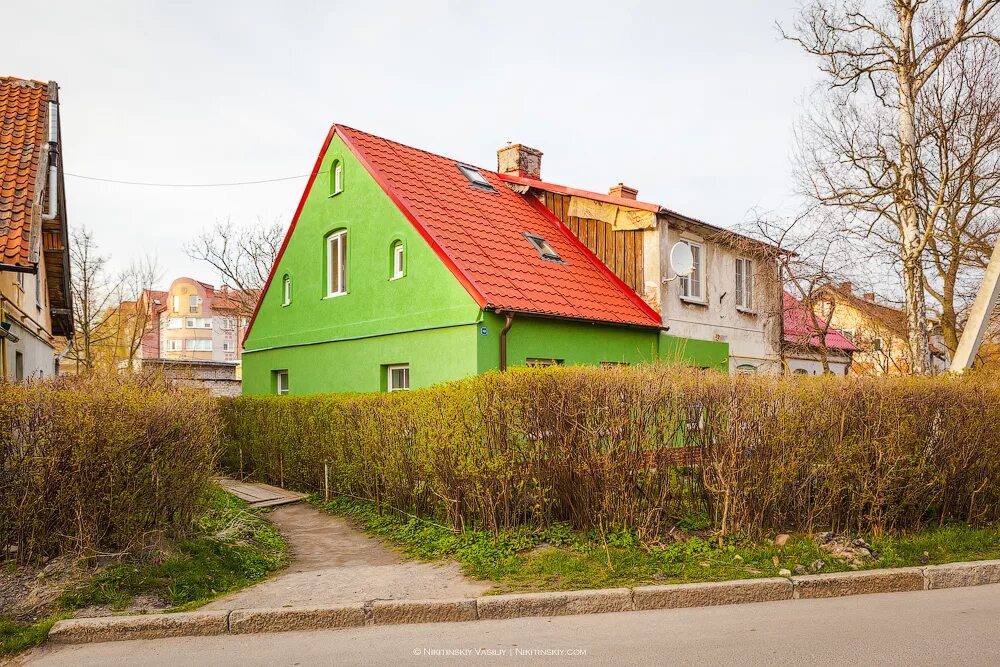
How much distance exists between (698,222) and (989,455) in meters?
10.2

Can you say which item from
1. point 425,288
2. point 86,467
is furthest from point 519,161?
point 86,467

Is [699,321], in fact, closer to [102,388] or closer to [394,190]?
[394,190]

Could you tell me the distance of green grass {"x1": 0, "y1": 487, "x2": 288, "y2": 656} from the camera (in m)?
5.82

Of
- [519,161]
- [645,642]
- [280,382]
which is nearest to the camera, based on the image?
[645,642]

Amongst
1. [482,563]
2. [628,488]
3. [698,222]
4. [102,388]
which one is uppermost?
[698,222]

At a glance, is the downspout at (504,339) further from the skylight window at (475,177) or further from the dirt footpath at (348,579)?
the skylight window at (475,177)

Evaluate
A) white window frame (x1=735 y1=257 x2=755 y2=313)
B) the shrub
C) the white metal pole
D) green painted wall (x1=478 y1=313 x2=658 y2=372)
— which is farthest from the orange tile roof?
white window frame (x1=735 y1=257 x2=755 y2=313)

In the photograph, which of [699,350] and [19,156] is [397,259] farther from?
[699,350]

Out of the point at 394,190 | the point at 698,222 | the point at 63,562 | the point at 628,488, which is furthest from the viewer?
the point at 698,222

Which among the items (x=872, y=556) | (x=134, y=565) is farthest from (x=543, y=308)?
(x=134, y=565)

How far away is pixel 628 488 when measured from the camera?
25.4 feet

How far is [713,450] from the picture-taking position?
7.69m

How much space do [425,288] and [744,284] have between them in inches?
372

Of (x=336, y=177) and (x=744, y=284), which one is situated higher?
(x=336, y=177)
